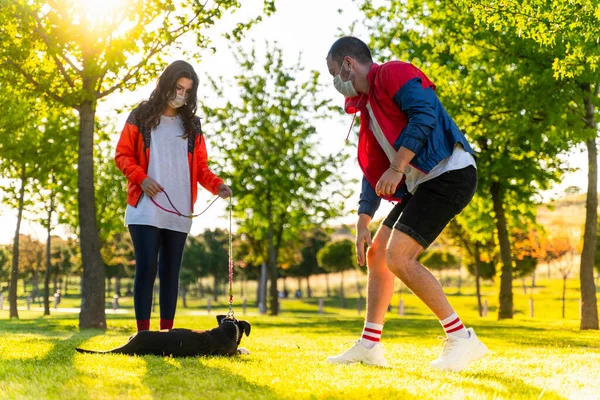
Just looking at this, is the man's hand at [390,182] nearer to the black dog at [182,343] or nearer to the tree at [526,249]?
the black dog at [182,343]

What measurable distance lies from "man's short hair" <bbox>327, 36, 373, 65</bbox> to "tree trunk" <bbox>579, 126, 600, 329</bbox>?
1424 centimetres

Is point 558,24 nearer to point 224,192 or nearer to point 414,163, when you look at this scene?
point 224,192

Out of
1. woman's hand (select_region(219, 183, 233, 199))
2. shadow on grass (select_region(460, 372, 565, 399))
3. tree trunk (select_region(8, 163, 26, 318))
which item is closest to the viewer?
shadow on grass (select_region(460, 372, 565, 399))

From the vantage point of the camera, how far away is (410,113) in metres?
4.59

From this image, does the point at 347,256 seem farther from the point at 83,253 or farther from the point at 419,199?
the point at 419,199

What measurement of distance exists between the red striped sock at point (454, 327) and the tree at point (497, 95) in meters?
12.5

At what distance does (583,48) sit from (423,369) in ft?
28.2

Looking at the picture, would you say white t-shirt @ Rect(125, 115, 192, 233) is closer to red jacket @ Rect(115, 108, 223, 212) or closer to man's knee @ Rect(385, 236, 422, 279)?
red jacket @ Rect(115, 108, 223, 212)

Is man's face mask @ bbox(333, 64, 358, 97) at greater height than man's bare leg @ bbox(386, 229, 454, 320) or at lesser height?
greater

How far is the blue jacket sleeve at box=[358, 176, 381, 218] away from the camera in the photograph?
545 cm

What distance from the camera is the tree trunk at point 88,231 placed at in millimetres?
13188

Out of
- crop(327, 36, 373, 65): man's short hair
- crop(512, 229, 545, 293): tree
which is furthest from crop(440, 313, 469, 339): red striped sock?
crop(512, 229, 545, 293): tree

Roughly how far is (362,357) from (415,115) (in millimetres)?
1735

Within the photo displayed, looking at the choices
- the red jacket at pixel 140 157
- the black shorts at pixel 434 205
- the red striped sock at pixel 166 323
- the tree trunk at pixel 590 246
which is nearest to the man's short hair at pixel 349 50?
the black shorts at pixel 434 205
